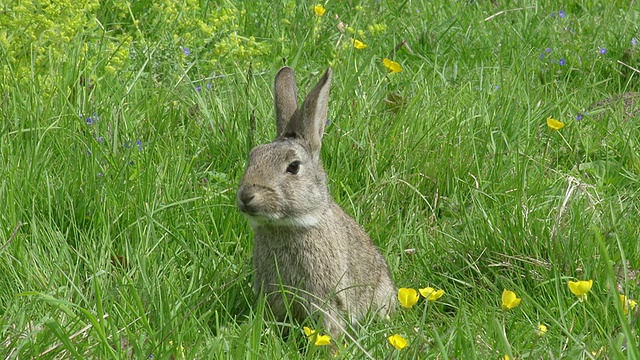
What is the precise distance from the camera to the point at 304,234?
4324 millimetres

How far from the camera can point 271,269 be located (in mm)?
4309

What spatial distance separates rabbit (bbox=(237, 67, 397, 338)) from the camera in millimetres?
4156

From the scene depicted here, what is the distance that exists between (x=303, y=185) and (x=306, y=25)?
8.34 ft

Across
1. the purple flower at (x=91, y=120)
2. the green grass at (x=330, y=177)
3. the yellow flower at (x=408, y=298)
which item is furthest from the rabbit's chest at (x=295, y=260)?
the purple flower at (x=91, y=120)

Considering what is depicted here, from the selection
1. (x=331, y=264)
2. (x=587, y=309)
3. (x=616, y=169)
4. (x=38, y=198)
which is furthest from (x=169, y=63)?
(x=587, y=309)

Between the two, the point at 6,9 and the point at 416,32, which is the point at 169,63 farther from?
the point at 416,32

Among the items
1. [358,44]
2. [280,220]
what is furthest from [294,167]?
[358,44]

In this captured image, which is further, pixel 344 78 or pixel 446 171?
pixel 344 78

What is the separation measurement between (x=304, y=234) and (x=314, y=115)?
465 millimetres

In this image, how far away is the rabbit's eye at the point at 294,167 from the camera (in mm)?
4219

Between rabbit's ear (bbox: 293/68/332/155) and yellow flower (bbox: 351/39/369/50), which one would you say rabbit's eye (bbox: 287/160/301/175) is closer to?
rabbit's ear (bbox: 293/68/332/155)

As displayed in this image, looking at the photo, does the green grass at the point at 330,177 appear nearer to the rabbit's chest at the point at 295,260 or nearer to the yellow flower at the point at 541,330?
the yellow flower at the point at 541,330

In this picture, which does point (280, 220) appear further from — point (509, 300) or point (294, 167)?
point (509, 300)

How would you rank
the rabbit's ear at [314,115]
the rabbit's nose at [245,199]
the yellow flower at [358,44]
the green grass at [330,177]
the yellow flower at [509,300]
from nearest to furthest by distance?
the yellow flower at [509,300], the green grass at [330,177], the rabbit's nose at [245,199], the rabbit's ear at [314,115], the yellow flower at [358,44]
